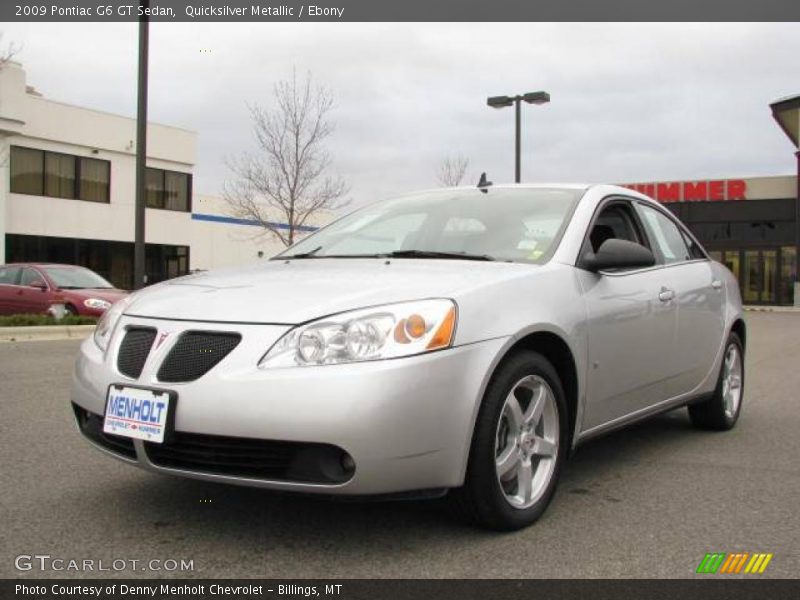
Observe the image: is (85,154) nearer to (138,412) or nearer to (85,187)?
(85,187)

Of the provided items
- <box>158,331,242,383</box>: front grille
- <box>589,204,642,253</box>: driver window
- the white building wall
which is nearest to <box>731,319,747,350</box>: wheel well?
<box>589,204,642,253</box>: driver window

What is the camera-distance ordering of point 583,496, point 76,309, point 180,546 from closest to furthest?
point 180,546
point 583,496
point 76,309

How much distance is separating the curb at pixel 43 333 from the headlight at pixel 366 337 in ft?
31.0

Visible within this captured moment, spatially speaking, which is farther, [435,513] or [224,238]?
[224,238]

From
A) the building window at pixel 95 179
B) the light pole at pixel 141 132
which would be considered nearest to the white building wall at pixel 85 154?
the building window at pixel 95 179

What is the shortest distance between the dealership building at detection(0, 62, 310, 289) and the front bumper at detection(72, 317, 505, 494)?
23.3 m

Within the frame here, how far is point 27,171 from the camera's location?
2656 centimetres

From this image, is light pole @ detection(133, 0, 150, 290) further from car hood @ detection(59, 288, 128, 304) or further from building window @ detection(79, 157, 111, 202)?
building window @ detection(79, 157, 111, 202)

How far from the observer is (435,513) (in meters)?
3.37

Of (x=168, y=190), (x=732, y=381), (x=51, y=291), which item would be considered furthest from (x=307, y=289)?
(x=168, y=190)

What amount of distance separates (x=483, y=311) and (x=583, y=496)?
1236mm
